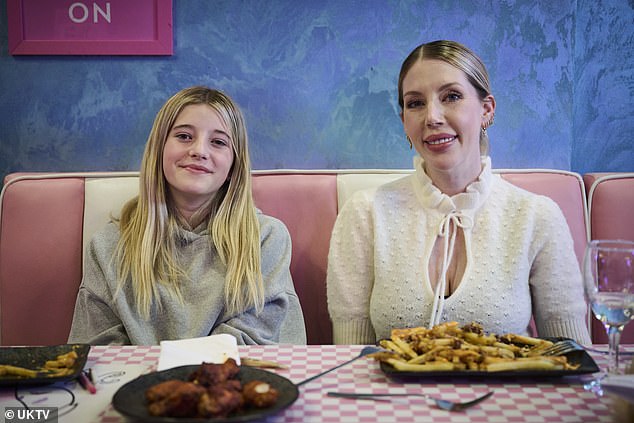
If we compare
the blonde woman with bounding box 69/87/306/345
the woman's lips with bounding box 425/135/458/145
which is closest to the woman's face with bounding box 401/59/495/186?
the woman's lips with bounding box 425/135/458/145

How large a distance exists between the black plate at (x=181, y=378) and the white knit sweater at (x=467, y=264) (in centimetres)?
65

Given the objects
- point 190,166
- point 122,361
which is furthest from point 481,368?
point 190,166

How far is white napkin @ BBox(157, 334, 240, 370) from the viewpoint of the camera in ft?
3.61

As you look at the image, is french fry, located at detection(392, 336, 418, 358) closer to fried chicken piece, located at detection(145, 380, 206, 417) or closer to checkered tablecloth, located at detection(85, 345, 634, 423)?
checkered tablecloth, located at detection(85, 345, 634, 423)

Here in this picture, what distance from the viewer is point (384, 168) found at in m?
2.19

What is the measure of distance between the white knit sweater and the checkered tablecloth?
414 millimetres

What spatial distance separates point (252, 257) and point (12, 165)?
95cm

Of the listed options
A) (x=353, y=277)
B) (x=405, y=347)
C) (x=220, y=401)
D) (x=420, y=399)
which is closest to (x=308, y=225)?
(x=353, y=277)

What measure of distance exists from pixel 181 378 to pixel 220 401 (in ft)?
0.58

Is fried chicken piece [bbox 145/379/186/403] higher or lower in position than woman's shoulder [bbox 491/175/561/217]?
lower

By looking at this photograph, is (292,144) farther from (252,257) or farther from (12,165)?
(12,165)

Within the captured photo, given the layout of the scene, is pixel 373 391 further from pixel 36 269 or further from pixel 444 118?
pixel 36 269

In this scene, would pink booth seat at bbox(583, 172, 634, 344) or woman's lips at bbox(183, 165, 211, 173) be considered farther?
pink booth seat at bbox(583, 172, 634, 344)

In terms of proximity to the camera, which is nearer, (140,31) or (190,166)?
(190,166)
